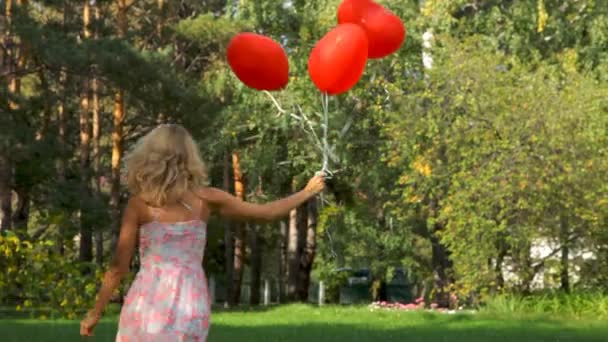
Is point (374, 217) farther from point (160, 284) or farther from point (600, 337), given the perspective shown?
point (160, 284)

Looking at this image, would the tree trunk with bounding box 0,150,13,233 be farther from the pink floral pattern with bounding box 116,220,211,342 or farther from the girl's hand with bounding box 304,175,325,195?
the pink floral pattern with bounding box 116,220,211,342

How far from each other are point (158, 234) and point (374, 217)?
35835 mm

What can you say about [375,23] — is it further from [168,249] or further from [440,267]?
[440,267]

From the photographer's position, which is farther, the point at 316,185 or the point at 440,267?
the point at 440,267

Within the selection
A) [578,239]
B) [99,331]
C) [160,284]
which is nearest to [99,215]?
[578,239]

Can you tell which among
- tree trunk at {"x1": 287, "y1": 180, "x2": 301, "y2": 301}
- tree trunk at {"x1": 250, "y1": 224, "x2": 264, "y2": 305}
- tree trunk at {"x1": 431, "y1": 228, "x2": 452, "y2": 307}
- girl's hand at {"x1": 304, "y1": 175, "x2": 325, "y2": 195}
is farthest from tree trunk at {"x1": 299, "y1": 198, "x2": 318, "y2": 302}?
girl's hand at {"x1": 304, "y1": 175, "x2": 325, "y2": 195}

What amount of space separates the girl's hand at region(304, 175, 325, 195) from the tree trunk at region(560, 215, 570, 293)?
19.1 m

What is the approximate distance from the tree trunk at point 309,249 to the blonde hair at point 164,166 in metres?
30.8

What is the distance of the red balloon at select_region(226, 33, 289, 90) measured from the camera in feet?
32.7

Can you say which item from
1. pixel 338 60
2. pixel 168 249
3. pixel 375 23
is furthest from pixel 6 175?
pixel 168 249

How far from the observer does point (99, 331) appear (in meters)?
16.8

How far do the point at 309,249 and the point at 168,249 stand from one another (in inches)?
1241

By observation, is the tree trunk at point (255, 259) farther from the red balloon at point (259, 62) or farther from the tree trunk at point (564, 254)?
the red balloon at point (259, 62)

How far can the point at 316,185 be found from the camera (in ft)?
23.1
